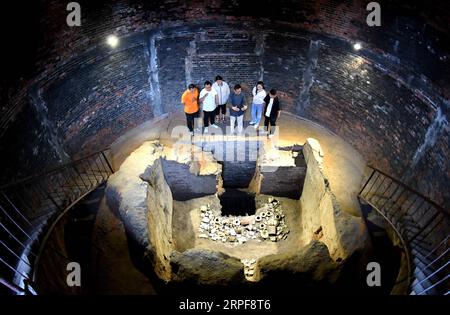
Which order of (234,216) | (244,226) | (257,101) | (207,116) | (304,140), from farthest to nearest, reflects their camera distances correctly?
(304,140) → (234,216) → (207,116) → (244,226) → (257,101)

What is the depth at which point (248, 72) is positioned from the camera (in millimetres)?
10047

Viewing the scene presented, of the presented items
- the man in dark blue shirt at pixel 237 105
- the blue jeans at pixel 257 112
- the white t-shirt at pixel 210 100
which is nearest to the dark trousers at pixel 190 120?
the white t-shirt at pixel 210 100

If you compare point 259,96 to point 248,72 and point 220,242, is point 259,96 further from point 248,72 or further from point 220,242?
point 220,242

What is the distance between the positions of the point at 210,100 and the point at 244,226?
3423mm

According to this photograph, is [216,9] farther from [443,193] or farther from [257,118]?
[443,193]

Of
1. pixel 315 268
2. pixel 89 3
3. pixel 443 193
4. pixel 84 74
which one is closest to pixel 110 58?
pixel 84 74

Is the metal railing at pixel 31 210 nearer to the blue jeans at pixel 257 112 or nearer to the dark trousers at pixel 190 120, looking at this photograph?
the dark trousers at pixel 190 120

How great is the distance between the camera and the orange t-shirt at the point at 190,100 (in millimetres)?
8559

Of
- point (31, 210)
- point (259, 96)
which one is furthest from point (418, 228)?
point (31, 210)

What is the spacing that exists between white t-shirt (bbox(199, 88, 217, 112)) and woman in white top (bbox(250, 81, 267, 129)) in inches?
41.3

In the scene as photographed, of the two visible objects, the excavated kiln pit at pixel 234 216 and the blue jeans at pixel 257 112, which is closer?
the excavated kiln pit at pixel 234 216

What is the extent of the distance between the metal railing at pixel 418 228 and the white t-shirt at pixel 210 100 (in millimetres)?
4144

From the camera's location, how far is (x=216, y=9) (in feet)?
28.2

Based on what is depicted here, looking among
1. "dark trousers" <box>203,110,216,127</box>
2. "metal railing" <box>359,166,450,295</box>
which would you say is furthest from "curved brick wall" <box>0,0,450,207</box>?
"dark trousers" <box>203,110,216,127</box>
